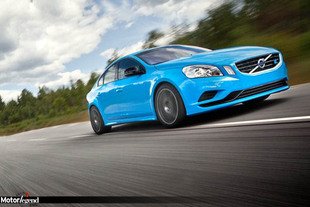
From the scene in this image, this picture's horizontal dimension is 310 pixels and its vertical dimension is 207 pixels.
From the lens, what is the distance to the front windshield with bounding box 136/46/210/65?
6965 millimetres

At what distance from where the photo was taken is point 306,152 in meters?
3.12

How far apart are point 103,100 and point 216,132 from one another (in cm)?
404

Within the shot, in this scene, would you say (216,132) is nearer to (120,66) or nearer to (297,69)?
(120,66)

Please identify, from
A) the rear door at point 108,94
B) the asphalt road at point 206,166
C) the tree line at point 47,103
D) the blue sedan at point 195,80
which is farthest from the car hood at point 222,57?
the tree line at point 47,103

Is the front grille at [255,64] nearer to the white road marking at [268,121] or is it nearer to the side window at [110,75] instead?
the white road marking at [268,121]

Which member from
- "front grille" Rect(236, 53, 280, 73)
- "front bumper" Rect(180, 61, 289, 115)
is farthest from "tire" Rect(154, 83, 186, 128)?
"front grille" Rect(236, 53, 280, 73)

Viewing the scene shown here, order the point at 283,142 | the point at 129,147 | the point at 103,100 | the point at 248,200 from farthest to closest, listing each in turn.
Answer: the point at 103,100, the point at 129,147, the point at 283,142, the point at 248,200

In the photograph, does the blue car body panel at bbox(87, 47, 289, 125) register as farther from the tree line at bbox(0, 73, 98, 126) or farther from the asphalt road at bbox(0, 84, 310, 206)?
the tree line at bbox(0, 73, 98, 126)

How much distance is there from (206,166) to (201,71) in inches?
99.0

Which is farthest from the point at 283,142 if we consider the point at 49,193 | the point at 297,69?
the point at 297,69

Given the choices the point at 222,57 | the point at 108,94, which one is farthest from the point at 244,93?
the point at 108,94

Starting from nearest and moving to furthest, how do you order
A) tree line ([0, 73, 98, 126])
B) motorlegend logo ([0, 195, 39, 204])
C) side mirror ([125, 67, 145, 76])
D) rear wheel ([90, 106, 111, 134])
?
motorlegend logo ([0, 195, 39, 204]) → side mirror ([125, 67, 145, 76]) → rear wheel ([90, 106, 111, 134]) → tree line ([0, 73, 98, 126])

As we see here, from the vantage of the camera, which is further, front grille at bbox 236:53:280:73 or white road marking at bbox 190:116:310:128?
front grille at bbox 236:53:280:73

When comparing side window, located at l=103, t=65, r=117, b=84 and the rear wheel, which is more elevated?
side window, located at l=103, t=65, r=117, b=84
